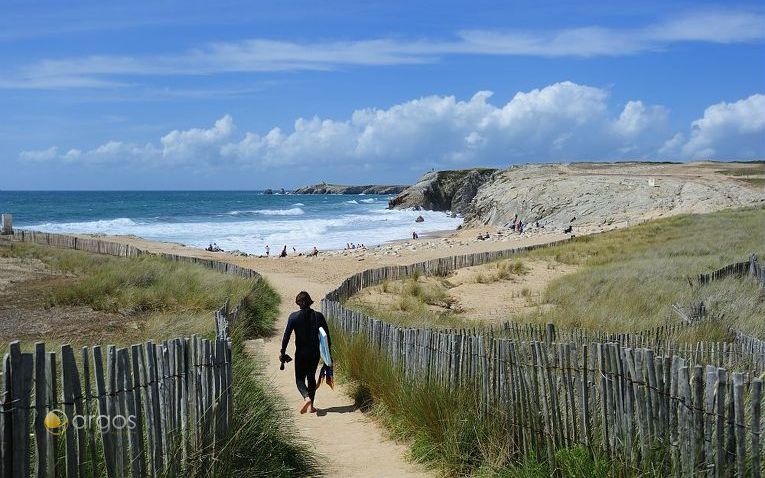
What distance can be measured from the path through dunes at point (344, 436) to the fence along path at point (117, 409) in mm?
1636

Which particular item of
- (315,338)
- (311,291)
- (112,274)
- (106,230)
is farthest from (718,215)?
(106,230)

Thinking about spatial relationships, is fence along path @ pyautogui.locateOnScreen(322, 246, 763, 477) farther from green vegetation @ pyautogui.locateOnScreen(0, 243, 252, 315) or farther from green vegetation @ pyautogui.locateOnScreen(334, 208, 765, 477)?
green vegetation @ pyautogui.locateOnScreen(0, 243, 252, 315)

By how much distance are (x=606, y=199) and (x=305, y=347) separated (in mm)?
51662

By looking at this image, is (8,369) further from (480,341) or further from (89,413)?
(480,341)

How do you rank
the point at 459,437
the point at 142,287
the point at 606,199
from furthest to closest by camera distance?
the point at 606,199
the point at 142,287
the point at 459,437

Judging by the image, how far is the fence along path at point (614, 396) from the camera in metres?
4.25

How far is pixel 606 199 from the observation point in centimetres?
5697

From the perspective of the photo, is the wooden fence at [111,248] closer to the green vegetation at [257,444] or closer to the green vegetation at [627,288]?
the green vegetation at [627,288]

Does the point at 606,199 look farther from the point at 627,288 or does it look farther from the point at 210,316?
the point at 210,316

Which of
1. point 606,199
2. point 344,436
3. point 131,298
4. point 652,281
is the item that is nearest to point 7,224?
point 131,298

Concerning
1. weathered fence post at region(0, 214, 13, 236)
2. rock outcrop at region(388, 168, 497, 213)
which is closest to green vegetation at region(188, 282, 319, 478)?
weathered fence post at region(0, 214, 13, 236)

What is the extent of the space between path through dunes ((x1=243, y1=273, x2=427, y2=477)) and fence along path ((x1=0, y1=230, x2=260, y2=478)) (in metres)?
1.64

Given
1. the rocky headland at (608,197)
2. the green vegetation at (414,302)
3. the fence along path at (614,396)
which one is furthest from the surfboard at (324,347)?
the rocky headland at (608,197)

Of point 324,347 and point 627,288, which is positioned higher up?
point 324,347
